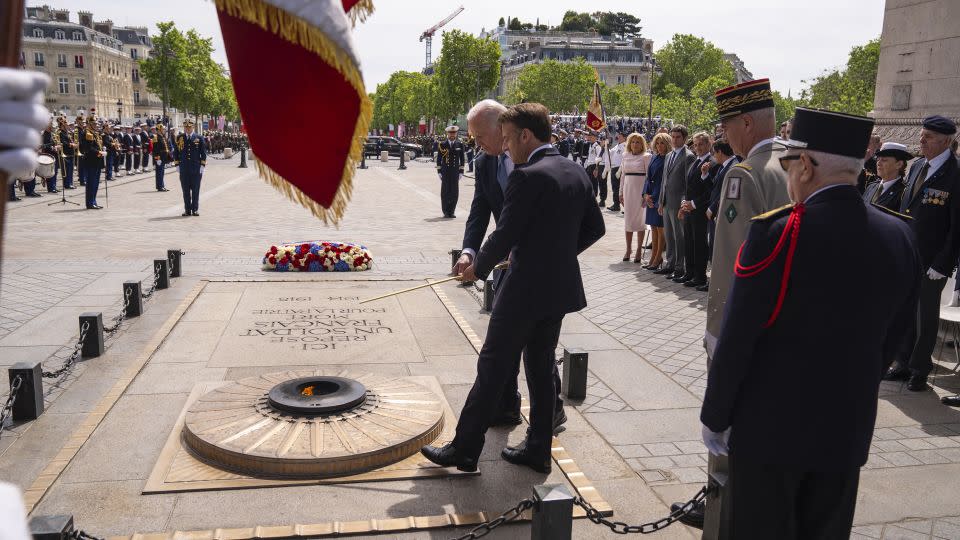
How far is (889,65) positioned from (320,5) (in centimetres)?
872

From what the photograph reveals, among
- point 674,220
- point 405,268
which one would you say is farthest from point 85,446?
point 674,220

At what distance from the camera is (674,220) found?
10781 mm

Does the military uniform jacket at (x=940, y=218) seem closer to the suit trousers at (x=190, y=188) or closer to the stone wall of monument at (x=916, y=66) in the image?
the stone wall of monument at (x=916, y=66)

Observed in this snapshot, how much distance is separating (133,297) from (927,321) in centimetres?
741

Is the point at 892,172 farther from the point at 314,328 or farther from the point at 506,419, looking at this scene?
the point at 314,328

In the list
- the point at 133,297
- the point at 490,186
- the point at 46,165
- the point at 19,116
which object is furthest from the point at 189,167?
the point at 19,116

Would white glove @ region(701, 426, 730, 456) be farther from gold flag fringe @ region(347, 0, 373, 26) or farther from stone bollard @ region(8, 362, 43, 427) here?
stone bollard @ region(8, 362, 43, 427)

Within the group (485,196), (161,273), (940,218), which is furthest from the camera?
(161,273)

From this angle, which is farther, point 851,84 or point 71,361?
point 851,84

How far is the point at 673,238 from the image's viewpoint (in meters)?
11.1

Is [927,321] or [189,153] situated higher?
[189,153]

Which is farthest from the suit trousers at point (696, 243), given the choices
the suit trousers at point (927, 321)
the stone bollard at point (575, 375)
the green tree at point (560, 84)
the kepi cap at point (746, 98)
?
the green tree at point (560, 84)

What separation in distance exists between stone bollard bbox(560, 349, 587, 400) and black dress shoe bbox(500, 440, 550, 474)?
129cm

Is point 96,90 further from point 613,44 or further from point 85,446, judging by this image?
point 85,446
